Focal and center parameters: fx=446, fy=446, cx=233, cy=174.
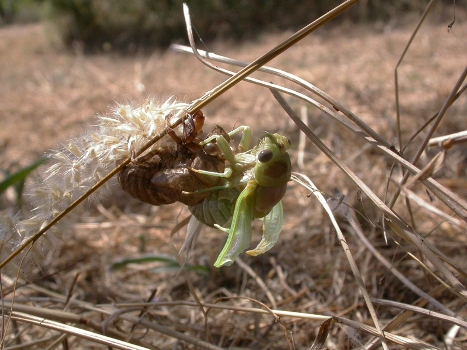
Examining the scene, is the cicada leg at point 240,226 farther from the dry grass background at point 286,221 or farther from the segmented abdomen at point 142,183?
the dry grass background at point 286,221

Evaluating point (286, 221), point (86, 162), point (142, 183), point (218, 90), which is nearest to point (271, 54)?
point (218, 90)

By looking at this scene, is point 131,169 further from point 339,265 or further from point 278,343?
point 339,265

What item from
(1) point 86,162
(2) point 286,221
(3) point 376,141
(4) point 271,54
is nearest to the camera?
(4) point 271,54

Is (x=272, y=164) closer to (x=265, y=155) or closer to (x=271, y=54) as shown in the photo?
(x=265, y=155)

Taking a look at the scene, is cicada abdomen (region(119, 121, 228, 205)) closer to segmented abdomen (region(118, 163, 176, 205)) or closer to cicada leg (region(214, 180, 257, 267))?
segmented abdomen (region(118, 163, 176, 205))

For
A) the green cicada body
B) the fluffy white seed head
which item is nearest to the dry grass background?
the fluffy white seed head

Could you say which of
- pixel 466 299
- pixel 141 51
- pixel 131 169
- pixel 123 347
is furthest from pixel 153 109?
pixel 141 51
